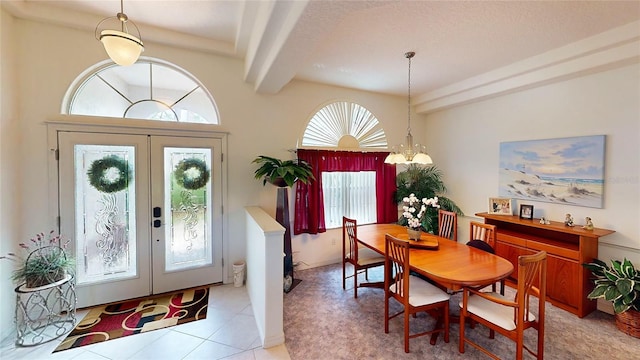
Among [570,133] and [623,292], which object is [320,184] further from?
[623,292]

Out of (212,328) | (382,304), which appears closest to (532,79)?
(382,304)

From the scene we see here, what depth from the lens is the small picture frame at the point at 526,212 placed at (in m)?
3.42

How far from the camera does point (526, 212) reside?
3.47 metres

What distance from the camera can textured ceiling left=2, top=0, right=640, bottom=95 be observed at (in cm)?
214

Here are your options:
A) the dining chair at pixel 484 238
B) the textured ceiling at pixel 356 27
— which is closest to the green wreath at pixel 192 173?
the textured ceiling at pixel 356 27

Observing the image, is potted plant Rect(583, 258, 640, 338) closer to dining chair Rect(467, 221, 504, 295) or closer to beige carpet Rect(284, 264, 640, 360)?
beige carpet Rect(284, 264, 640, 360)

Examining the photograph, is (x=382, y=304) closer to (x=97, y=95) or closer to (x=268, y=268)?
(x=268, y=268)

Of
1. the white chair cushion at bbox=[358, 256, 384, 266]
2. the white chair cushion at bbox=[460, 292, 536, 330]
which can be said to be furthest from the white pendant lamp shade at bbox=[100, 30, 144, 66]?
the white chair cushion at bbox=[460, 292, 536, 330]

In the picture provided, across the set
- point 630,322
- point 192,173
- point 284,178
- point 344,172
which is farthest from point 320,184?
point 630,322

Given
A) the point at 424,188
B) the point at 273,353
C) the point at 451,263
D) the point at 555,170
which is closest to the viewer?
the point at 273,353

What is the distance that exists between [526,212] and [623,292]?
1.26 meters

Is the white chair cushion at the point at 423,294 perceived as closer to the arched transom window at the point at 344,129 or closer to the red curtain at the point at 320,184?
the red curtain at the point at 320,184

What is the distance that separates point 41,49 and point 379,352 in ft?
15.1

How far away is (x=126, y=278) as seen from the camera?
301 centimetres
